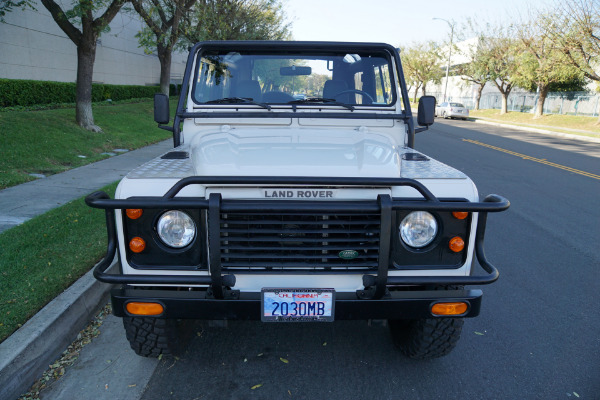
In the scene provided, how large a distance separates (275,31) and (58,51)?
1262 cm

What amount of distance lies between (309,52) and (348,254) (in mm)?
2176

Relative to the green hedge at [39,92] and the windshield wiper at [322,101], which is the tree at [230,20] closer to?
the green hedge at [39,92]

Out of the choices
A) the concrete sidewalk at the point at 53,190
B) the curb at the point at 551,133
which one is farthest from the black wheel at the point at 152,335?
the curb at the point at 551,133

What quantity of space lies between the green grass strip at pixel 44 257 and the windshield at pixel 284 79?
185cm

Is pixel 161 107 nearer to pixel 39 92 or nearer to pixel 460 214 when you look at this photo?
pixel 460 214

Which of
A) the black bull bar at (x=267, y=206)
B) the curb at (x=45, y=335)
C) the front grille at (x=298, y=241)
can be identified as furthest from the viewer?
the curb at (x=45, y=335)

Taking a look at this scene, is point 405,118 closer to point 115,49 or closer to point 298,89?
point 298,89

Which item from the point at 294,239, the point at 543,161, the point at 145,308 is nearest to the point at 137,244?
the point at 145,308

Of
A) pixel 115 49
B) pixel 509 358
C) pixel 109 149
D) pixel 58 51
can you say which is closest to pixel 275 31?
pixel 115 49

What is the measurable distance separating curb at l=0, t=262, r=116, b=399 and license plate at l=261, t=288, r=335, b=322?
1521mm

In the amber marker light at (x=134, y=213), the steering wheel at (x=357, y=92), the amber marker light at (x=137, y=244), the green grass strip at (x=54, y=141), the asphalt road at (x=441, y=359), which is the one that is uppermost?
the steering wheel at (x=357, y=92)

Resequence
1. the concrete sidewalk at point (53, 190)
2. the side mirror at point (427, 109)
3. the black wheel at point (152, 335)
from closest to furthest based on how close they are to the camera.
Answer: the black wheel at point (152, 335) → the side mirror at point (427, 109) → the concrete sidewalk at point (53, 190)

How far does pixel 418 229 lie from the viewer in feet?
7.93

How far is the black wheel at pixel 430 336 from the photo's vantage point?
277 cm
